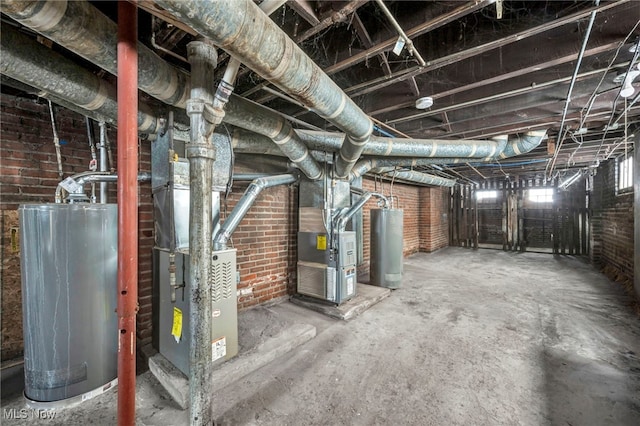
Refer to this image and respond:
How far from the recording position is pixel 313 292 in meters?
3.30

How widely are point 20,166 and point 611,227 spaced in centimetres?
861

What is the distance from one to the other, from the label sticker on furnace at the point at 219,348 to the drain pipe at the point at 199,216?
54cm

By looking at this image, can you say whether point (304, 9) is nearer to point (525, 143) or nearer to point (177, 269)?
point (177, 269)

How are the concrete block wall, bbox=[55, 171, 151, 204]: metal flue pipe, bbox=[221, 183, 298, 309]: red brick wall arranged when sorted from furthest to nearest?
the concrete block wall, bbox=[221, 183, 298, 309]: red brick wall, bbox=[55, 171, 151, 204]: metal flue pipe

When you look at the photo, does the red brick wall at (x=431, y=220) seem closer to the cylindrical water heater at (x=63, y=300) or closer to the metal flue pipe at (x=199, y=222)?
the metal flue pipe at (x=199, y=222)

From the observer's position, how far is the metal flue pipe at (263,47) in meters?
0.88

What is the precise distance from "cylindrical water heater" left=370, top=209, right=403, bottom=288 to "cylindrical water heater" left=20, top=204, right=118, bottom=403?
11.0ft

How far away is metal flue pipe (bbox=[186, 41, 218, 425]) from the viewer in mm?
1303

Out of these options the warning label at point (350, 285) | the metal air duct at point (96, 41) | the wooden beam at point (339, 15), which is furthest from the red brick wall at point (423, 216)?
the metal air duct at point (96, 41)

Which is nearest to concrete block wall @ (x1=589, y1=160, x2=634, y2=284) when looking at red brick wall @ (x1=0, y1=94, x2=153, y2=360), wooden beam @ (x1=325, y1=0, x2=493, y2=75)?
wooden beam @ (x1=325, y1=0, x2=493, y2=75)

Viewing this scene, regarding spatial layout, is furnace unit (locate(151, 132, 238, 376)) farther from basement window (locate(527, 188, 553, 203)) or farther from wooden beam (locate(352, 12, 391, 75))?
basement window (locate(527, 188, 553, 203))

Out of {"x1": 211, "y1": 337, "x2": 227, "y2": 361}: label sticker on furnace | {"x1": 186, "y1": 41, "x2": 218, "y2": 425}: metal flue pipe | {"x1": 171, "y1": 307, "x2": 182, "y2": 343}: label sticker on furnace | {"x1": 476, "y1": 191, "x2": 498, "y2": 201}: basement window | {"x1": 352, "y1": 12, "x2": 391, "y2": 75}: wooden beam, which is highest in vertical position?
{"x1": 352, "y1": 12, "x2": 391, "y2": 75}: wooden beam

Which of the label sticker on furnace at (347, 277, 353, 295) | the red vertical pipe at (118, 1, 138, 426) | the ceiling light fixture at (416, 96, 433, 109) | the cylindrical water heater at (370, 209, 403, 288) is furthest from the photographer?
the cylindrical water heater at (370, 209, 403, 288)

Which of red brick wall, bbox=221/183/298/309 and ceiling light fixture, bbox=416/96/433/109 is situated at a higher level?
ceiling light fixture, bbox=416/96/433/109
